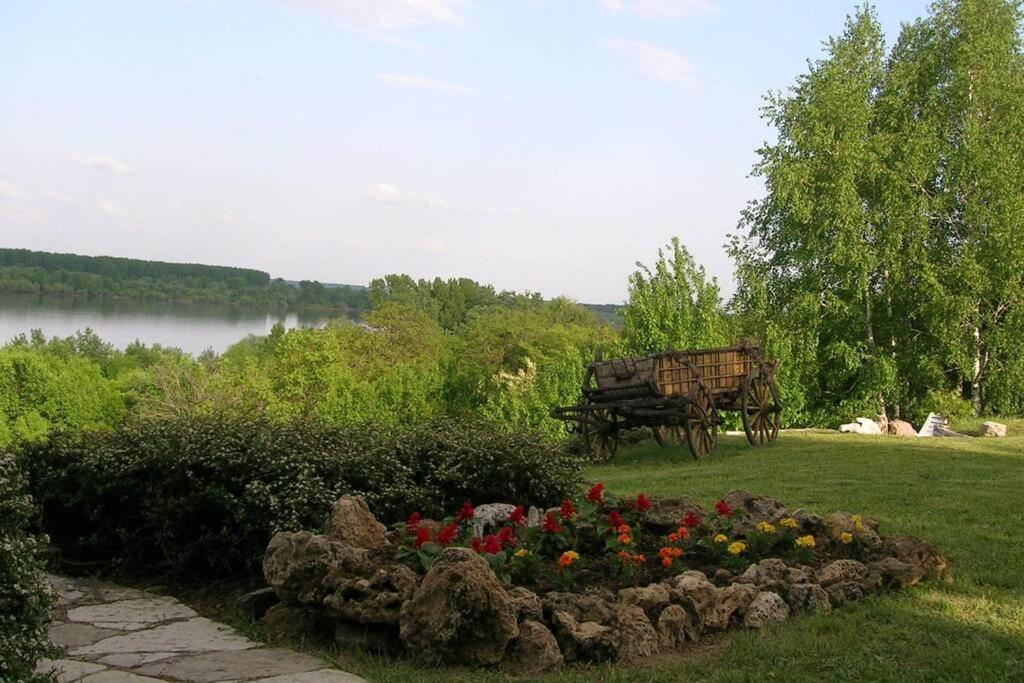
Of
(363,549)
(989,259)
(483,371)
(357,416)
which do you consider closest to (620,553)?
(363,549)

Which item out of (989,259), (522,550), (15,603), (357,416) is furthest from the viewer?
(357,416)

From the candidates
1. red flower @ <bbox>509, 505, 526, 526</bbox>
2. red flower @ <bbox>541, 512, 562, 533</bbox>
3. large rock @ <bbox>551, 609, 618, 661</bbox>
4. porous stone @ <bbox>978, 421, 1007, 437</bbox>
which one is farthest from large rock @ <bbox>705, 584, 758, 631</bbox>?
porous stone @ <bbox>978, 421, 1007, 437</bbox>

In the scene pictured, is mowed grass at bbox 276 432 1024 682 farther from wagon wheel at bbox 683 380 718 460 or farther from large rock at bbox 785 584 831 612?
wagon wheel at bbox 683 380 718 460

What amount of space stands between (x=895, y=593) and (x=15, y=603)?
4321 mm

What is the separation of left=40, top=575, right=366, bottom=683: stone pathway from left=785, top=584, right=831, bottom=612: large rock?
2.28 m

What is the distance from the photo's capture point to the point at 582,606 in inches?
185

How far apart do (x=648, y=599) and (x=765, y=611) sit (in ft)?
1.96

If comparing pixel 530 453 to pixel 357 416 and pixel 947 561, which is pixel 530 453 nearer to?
pixel 947 561

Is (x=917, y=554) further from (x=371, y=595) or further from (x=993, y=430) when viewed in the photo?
(x=993, y=430)

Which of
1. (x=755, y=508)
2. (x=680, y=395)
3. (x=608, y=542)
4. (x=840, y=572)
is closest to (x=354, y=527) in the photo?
(x=608, y=542)

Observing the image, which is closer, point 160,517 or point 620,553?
point 620,553

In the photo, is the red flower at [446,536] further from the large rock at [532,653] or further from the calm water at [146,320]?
the calm water at [146,320]

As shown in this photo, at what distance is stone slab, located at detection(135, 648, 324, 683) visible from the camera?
4.23 m

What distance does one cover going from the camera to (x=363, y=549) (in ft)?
17.0
